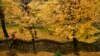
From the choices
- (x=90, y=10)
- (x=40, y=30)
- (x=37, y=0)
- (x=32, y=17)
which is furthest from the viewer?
(x=40, y=30)

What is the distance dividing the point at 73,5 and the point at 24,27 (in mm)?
7361

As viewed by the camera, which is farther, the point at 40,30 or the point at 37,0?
the point at 40,30

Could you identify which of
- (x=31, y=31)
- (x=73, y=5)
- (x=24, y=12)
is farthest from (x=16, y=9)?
(x=73, y=5)

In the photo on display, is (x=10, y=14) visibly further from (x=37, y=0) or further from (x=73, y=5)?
(x=73, y=5)

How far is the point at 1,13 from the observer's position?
40594 millimetres

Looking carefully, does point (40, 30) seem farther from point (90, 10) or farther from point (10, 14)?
point (90, 10)

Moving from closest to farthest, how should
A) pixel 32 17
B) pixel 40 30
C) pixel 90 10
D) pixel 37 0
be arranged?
pixel 90 10, pixel 32 17, pixel 37 0, pixel 40 30

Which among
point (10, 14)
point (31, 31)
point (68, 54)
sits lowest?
point (68, 54)

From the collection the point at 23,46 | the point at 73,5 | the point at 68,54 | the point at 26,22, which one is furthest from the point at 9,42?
the point at 73,5

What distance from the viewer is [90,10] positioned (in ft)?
113

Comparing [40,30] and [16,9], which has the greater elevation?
[16,9]

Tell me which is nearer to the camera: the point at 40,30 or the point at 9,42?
the point at 9,42

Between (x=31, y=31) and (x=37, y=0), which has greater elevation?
(x=37, y=0)

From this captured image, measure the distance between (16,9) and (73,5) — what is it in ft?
24.5
